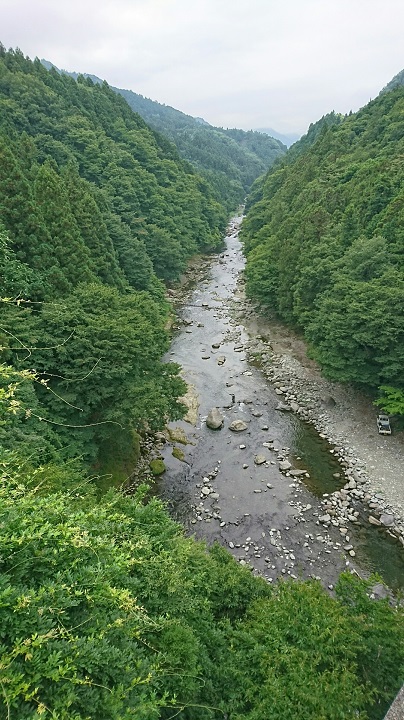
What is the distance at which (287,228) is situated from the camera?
39062 millimetres

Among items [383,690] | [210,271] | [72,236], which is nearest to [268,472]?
[383,690]

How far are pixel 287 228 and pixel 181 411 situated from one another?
1042 inches

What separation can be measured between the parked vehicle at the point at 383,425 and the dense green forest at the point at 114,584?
11.9 metres

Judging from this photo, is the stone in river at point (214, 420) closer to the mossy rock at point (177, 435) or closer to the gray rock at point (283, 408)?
the mossy rock at point (177, 435)

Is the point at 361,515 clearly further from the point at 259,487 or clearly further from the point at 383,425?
the point at 383,425

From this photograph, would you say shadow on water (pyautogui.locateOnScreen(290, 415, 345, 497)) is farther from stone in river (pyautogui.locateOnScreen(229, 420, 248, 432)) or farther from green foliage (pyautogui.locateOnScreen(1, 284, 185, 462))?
green foliage (pyautogui.locateOnScreen(1, 284, 185, 462))

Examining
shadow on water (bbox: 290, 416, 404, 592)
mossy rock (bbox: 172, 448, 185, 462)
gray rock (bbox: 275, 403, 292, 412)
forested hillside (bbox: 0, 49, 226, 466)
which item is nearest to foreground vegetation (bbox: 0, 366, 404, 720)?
forested hillside (bbox: 0, 49, 226, 466)

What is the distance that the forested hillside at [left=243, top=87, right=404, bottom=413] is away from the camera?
72.7ft

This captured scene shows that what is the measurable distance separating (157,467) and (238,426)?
6.07 metres

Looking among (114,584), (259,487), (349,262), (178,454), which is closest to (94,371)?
(178,454)

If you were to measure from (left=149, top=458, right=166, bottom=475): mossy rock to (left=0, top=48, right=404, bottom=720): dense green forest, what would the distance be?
130 cm

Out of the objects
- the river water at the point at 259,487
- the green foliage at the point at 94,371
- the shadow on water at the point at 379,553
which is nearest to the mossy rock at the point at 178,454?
the river water at the point at 259,487

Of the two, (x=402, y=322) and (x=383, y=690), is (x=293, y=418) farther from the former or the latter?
(x=383, y=690)

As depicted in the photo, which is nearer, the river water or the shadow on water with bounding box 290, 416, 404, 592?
the shadow on water with bounding box 290, 416, 404, 592
